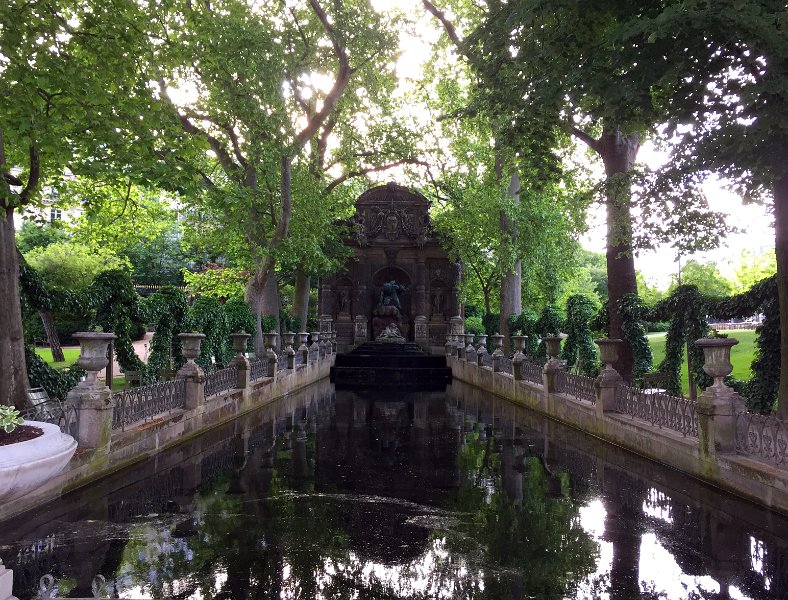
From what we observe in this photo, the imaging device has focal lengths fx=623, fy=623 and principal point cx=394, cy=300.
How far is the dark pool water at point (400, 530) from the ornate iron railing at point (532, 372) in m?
6.11

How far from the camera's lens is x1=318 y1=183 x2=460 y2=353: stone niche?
39156mm

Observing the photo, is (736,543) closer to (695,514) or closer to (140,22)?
(695,514)

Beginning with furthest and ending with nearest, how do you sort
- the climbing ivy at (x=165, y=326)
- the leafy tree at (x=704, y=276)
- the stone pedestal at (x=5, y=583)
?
the leafy tree at (x=704, y=276)
the climbing ivy at (x=165, y=326)
the stone pedestal at (x=5, y=583)

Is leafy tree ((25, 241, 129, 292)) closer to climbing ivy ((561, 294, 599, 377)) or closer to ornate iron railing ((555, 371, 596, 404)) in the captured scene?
climbing ivy ((561, 294, 599, 377))

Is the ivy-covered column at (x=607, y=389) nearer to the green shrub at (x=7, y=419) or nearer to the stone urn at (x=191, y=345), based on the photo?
the stone urn at (x=191, y=345)

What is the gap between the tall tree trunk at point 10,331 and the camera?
1015 centimetres

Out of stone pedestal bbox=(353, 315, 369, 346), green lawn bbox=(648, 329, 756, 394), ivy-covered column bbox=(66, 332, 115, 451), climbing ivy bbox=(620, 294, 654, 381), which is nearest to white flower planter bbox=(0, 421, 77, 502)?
ivy-covered column bbox=(66, 332, 115, 451)

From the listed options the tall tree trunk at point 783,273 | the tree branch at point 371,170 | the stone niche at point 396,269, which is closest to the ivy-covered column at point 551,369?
the tall tree trunk at point 783,273

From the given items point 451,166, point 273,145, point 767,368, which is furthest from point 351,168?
point 767,368

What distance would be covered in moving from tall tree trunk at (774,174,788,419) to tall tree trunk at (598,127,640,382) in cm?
330

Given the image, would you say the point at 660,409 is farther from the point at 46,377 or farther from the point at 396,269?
the point at 396,269

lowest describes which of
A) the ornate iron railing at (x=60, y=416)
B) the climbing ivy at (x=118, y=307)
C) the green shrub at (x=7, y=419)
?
the ornate iron railing at (x=60, y=416)

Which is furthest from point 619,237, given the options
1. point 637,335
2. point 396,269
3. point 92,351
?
point 396,269

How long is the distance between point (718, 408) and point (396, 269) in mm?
32534
